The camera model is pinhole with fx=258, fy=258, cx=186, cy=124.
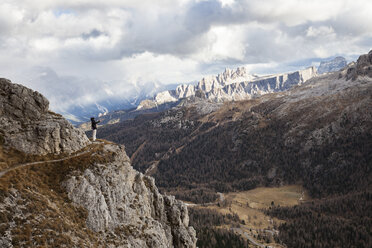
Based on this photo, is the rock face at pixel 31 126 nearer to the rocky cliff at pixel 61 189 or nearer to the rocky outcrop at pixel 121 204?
the rocky cliff at pixel 61 189

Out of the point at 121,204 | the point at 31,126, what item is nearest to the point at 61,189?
the point at 121,204

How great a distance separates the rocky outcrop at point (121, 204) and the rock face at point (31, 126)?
330 inches

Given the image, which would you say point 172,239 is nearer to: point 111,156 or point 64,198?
point 111,156

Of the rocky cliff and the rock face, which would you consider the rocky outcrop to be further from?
the rock face

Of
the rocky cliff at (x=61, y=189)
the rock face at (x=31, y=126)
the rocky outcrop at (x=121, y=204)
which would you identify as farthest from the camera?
the rock face at (x=31, y=126)

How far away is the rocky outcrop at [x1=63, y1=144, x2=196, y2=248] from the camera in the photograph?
47.2m

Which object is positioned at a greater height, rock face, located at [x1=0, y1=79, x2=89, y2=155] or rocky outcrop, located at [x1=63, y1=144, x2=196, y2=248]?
rock face, located at [x1=0, y1=79, x2=89, y2=155]

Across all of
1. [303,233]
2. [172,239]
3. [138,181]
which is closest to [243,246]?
[303,233]

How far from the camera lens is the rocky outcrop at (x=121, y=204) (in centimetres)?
4716

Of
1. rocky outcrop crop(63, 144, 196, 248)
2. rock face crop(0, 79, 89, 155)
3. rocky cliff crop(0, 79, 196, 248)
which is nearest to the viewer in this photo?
rocky cliff crop(0, 79, 196, 248)

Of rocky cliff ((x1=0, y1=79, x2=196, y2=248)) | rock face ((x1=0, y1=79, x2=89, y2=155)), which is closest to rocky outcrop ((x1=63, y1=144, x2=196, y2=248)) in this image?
rocky cliff ((x1=0, y1=79, x2=196, y2=248))

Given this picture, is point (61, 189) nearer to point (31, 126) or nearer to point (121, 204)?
point (121, 204)

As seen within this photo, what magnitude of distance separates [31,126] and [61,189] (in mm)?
16525

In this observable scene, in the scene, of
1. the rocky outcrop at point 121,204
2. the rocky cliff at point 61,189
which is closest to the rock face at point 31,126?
the rocky cliff at point 61,189
